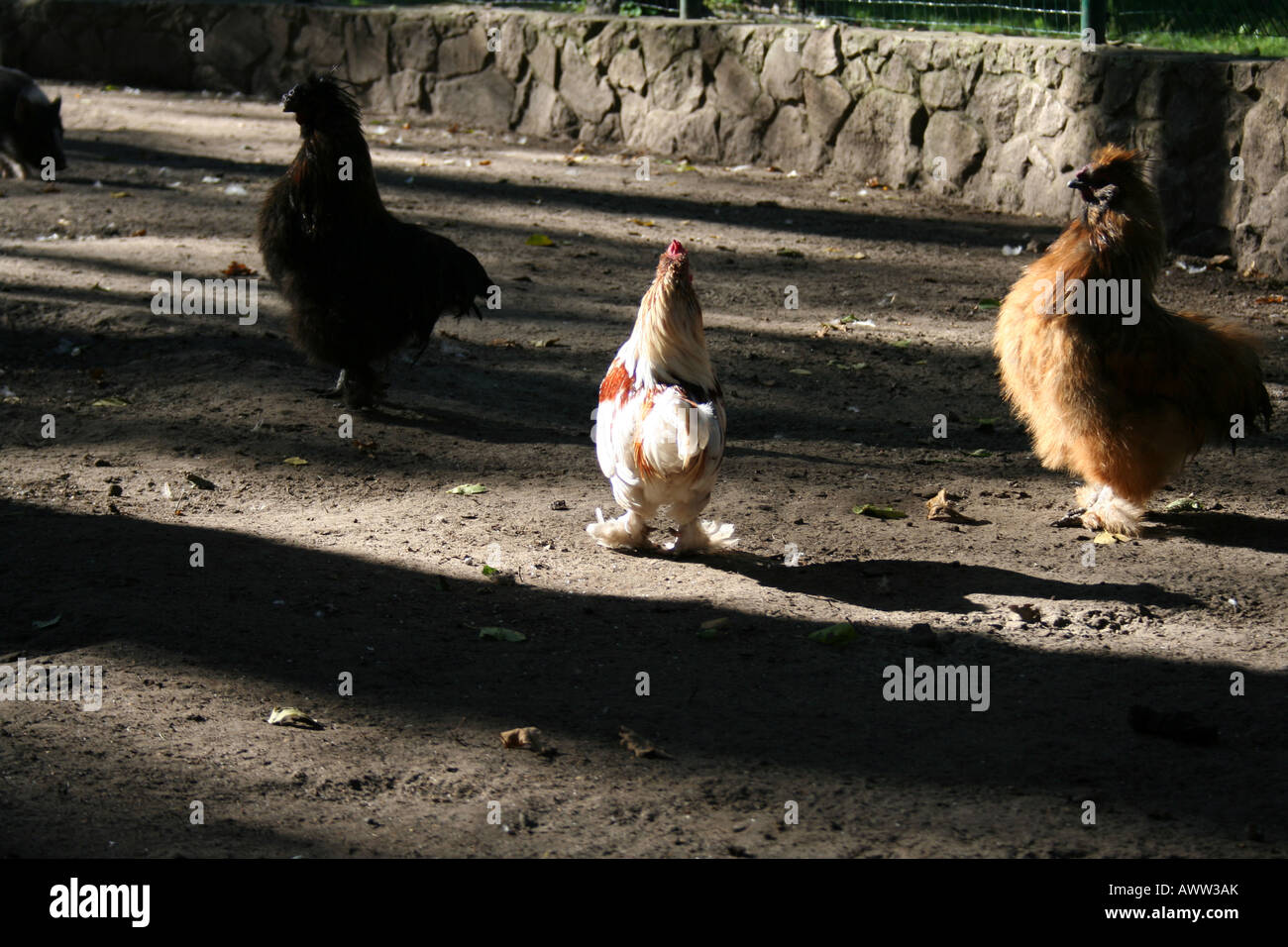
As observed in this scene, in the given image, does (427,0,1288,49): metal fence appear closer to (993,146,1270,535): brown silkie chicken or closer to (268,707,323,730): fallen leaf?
(993,146,1270,535): brown silkie chicken

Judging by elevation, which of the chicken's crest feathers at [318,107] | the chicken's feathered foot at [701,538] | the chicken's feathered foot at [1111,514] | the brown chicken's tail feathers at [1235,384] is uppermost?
the chicken's crest feathers at [318,107]

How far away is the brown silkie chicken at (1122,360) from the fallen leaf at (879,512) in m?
0.80

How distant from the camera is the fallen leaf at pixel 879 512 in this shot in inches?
239

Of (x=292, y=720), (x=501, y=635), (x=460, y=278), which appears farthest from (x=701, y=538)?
(x=460, y=278)

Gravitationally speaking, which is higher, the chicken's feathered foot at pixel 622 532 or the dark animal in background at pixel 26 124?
the dark animal in background at pixel 26 124

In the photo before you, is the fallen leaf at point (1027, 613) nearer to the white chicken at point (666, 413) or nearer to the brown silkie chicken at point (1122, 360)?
the brown silkie chicken at point (1122, 360)

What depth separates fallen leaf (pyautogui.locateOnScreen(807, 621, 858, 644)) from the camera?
189 inches

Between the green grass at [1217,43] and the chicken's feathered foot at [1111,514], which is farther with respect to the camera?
the green grass at [1217,43]

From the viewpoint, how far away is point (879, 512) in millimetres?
6094

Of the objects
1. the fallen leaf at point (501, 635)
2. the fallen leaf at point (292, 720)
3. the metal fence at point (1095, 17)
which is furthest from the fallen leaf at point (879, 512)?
the metal fence at point (1095, 17)

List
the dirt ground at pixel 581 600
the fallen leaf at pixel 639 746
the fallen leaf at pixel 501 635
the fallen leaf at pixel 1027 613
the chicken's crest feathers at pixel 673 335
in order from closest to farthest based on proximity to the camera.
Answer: the dirt ground at pixel 581 600, the fallen leaf at pixel 639 746, the fallen leaf at pixel 501 635, the fallen leaf at pixel 1027 613, the chicken's crest feathers at pixel 673 335

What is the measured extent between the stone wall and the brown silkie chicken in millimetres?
4287

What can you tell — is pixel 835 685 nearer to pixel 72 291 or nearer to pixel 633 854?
pixel 633 854

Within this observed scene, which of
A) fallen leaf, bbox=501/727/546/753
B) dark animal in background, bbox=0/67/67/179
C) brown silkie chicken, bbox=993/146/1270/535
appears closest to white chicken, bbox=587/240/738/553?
fallen leaf, bbox=501/727/546/753
